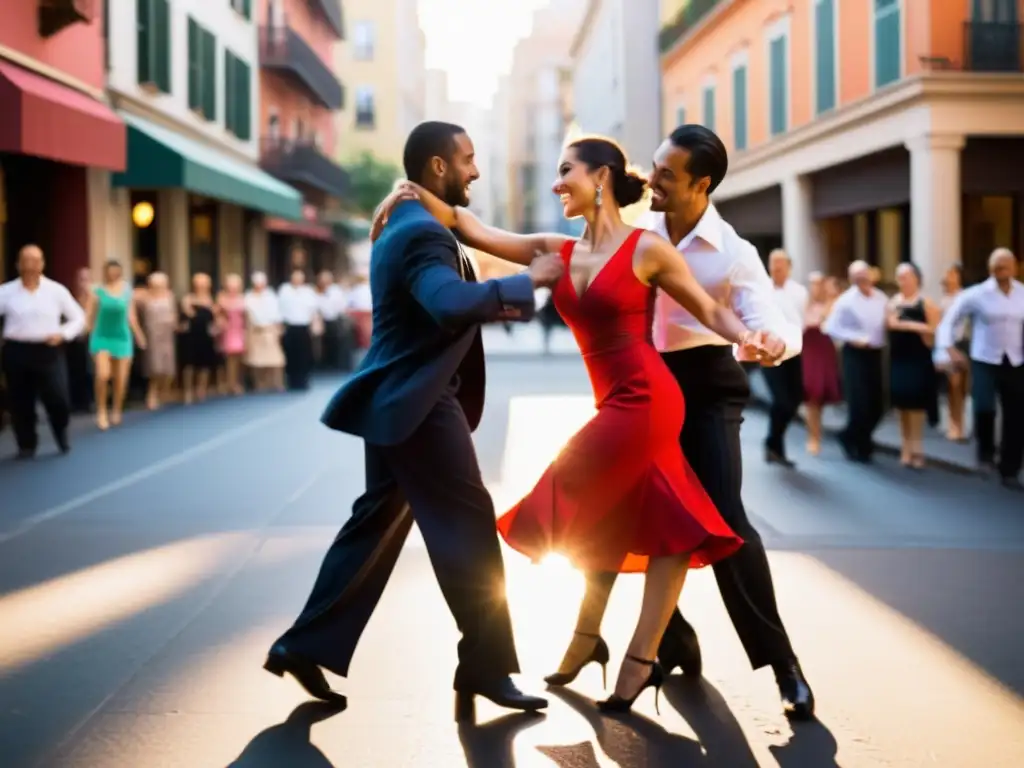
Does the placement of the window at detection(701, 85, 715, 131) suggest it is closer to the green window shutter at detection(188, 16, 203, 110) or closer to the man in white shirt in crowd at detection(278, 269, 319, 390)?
the green window shutter at detection(188, 16, 203, 110)

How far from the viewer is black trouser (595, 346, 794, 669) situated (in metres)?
5.07

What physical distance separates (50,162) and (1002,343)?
13419mm

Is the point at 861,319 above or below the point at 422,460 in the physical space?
above

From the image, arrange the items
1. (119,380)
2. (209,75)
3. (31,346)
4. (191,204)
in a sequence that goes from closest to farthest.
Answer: (31,346)
(119,380)
(191,204)
(209,75)

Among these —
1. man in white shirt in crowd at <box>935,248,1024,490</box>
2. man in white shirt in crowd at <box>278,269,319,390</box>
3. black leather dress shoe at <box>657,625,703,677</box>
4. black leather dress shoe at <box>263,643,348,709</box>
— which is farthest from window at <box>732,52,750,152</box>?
black leather dress shoe at <box>263,643,348,709</box>

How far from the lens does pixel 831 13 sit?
2514cm

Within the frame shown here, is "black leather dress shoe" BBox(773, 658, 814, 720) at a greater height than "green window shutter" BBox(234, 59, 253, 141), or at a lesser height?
lesser

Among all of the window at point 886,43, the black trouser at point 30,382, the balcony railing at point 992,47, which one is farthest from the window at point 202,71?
the black trouser at point 30,382

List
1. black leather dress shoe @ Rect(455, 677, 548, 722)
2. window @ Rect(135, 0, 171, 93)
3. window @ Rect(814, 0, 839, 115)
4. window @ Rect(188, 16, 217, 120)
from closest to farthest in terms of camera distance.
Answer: black leather dress shoe @ Rect(455, 677, 548, 722), window @ Rect(135, 0, 171, 93), window @ Rect(814, 0, 839, 115), window @ Rect(188, 16, 217, 120)

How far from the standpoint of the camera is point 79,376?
18969 mm

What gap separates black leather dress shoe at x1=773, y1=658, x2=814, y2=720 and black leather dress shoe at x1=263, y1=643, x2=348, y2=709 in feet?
4.57

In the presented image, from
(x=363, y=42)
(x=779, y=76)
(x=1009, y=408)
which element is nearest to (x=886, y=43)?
(x=779, y=76)

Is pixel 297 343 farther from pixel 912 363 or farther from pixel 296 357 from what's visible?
pixel 912 363

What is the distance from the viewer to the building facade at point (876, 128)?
67.9 feet
